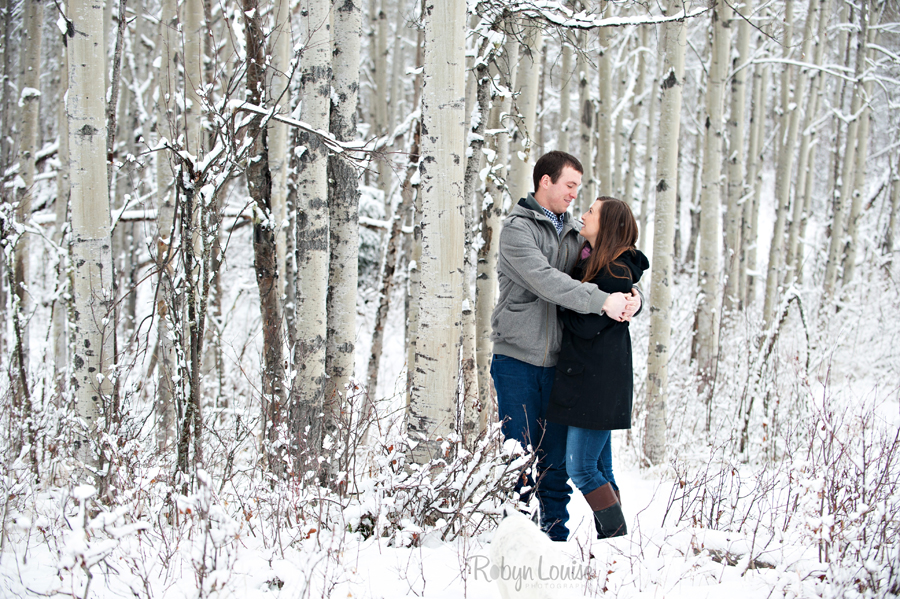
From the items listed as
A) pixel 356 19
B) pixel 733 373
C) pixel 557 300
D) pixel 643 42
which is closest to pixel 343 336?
pixel 557 300

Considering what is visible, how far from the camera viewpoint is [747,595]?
216 centimetres

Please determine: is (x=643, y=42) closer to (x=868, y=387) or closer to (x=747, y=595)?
(x=868, y=387)

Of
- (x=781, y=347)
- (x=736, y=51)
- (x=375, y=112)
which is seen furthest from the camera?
(x=375, y=112)

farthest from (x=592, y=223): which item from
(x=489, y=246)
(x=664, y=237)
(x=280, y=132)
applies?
Result: (x=280, y=132)

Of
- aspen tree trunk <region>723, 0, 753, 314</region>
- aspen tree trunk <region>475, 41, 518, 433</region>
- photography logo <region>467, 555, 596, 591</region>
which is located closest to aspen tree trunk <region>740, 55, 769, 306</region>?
aspen tree trunk <region>723, 0, 753, 314</region>

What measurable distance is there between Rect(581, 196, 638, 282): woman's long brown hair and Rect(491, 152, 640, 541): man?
17cm

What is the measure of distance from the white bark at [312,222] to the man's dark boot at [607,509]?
1.80m

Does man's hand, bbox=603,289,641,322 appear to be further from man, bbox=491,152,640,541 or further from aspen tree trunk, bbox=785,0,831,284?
aspen tree trunk, bbox=785,0,831,284

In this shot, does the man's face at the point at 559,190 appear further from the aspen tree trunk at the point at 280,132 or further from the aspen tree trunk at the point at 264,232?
the aspen tree trunk at the point at 280,132

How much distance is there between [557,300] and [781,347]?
23.2ft

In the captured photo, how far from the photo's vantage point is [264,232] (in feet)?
12.7

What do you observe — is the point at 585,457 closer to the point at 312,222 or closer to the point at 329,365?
the point at 329,365

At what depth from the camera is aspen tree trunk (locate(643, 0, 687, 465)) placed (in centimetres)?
438

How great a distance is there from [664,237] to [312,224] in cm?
294
